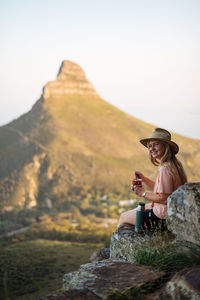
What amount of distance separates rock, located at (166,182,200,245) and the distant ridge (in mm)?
86624

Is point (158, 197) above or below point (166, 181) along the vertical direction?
below

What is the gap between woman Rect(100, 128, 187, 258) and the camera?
5359mm

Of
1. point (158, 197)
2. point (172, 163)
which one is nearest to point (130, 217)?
point (158, 197)

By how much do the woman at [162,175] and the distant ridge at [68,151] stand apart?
280ft

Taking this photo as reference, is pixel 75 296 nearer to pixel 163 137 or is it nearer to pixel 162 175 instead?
pixel 162 175

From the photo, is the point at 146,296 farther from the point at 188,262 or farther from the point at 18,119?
the point at 18,119

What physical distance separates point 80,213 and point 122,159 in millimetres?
27219

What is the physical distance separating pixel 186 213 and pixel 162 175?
3.34 ft

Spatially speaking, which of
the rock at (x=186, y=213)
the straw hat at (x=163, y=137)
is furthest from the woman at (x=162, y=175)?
the rock at (x=186, y=213)

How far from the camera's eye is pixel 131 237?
230 inches

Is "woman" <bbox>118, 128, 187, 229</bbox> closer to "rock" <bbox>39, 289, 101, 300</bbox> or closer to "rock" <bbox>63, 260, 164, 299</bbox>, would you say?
"rock" <bbox>63, 260, 164, 299</bbox>

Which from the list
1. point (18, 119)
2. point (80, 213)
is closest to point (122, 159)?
point (80, 213)

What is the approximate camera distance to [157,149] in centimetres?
581

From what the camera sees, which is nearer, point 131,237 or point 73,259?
point 131,237
